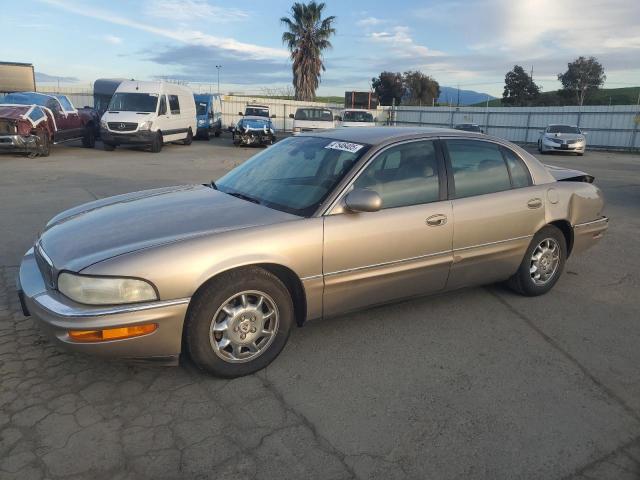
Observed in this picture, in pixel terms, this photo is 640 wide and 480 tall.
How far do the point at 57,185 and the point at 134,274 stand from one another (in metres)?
8.89

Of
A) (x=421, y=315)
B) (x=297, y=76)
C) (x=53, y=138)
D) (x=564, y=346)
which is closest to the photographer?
(x=564, y=346)

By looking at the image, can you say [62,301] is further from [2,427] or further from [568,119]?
[568,119]

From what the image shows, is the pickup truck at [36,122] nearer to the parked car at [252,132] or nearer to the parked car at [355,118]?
the parked car at [252,132]

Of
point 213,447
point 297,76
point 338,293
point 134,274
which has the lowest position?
point 213,447

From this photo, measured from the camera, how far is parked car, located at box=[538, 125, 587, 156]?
71.8 ft

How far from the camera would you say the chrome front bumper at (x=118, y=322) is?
8.73 feet

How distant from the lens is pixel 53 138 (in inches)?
624

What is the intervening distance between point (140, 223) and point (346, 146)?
158cm

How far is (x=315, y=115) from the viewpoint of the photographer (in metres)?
21.1

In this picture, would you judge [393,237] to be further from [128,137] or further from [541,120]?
[541,120]

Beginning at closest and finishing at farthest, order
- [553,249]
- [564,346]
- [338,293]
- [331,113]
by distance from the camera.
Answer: [338,293] < [564,346] < [553,249] < [331,113]

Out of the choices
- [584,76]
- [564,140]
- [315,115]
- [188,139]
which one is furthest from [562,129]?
[584,76]

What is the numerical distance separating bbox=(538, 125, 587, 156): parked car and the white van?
16.1 meters

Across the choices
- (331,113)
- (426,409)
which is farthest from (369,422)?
(331,113)
